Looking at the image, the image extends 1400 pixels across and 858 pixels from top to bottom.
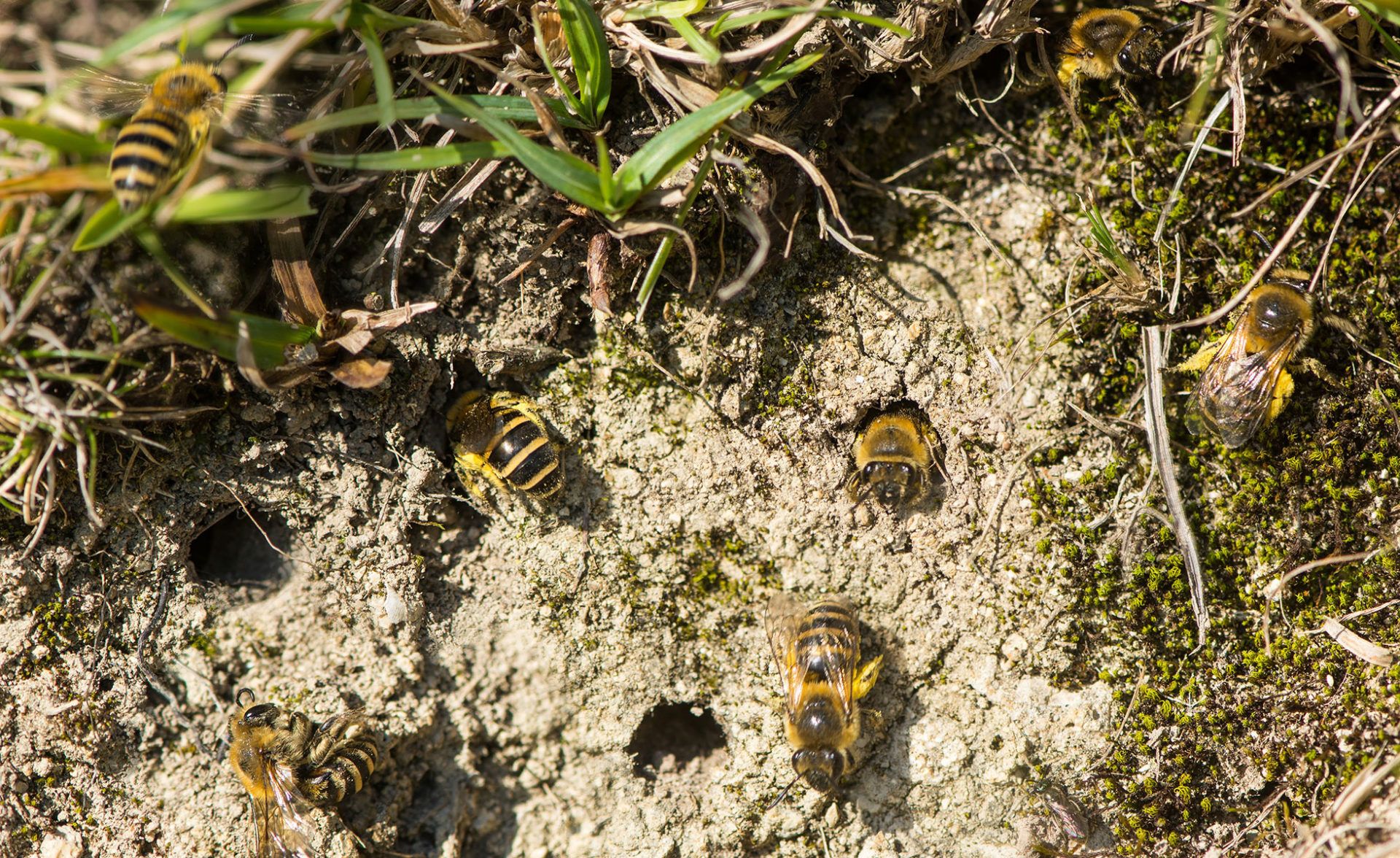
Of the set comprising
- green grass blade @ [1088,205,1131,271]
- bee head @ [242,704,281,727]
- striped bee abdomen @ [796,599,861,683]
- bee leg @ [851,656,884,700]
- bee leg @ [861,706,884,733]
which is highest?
green grass blade @ [1088,205,1131,271]

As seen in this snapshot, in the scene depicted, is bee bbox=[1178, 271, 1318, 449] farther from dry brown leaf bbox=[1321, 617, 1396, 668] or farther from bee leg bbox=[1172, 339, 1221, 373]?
dry brown leaf bbox=[1321, 617, 1396, 668]

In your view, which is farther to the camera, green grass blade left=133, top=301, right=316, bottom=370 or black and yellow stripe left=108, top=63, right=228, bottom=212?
green grass blade left=133, top=301, right=316, bottom=370

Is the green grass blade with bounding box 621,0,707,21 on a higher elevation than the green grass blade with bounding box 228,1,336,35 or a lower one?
higher

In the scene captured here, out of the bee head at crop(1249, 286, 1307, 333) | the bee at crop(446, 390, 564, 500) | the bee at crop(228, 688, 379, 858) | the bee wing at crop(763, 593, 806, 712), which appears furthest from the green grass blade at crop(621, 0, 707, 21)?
the bee at crop(228, 688, 379, 858)

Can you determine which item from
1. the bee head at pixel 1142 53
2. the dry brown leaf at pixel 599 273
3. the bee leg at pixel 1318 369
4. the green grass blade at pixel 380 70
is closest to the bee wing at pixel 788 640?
the dry brown leaf at pixel 599 273

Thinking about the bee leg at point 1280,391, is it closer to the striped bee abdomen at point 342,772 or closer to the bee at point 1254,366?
the bee at point 1254,366

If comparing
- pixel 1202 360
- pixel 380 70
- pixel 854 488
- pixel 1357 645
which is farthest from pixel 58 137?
pixel 1357 645

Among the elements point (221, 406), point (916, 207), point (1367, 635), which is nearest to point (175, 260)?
point (221, 406)

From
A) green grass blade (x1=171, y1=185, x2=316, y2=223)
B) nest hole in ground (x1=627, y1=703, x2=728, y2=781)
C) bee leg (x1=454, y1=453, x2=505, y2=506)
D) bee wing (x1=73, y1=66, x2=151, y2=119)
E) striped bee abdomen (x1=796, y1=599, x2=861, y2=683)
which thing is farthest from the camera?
nest hole in ground (x1=627, y1=703, x2=728, y2=781)
